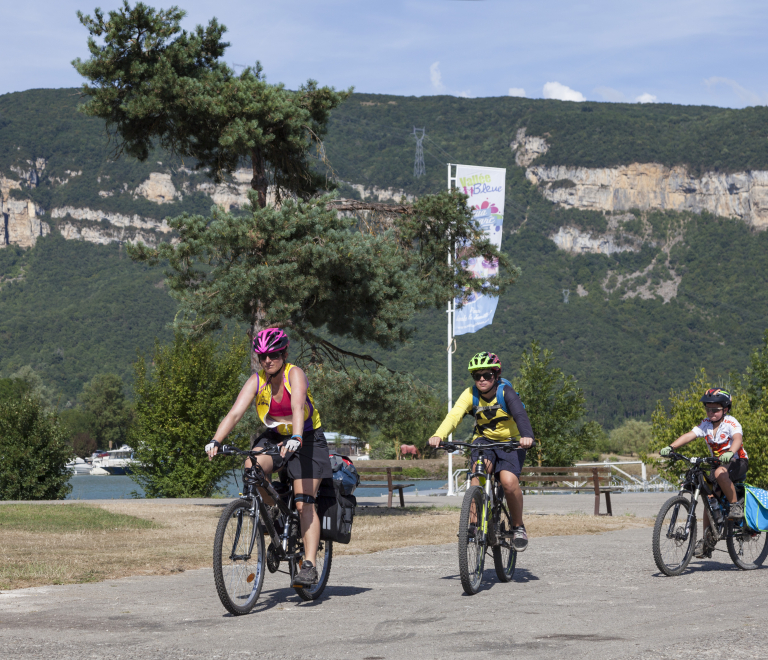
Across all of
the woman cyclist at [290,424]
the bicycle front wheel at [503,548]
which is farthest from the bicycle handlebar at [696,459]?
the woman cyclist at [290,424]

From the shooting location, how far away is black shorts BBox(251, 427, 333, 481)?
6633 mm

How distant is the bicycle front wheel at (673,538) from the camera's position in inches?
325

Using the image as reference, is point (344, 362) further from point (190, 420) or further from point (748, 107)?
point (748, 107)

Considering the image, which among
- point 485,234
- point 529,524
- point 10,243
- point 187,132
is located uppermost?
→ point 10,243

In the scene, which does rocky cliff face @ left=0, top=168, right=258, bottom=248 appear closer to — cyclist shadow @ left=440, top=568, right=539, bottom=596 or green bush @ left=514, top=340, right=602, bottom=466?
green bush @ left=514, top=340, right=602, bottom=466

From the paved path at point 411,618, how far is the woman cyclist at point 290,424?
57cm

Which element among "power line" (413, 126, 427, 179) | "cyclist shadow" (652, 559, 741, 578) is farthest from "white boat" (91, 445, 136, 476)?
"cyclist shadow" (652, 559, 741, 578)

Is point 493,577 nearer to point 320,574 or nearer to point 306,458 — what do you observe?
point 320,574

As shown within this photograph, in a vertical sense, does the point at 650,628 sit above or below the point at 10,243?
below

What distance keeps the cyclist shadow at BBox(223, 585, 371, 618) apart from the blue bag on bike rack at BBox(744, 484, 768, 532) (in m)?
3.65

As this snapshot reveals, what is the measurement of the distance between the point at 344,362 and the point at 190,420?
10.2 meters

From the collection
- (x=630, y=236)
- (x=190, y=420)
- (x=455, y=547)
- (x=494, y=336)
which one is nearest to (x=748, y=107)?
(x=630, y=236)

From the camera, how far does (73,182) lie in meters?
185

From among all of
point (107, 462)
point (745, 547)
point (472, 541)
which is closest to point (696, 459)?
point (745, 547)
